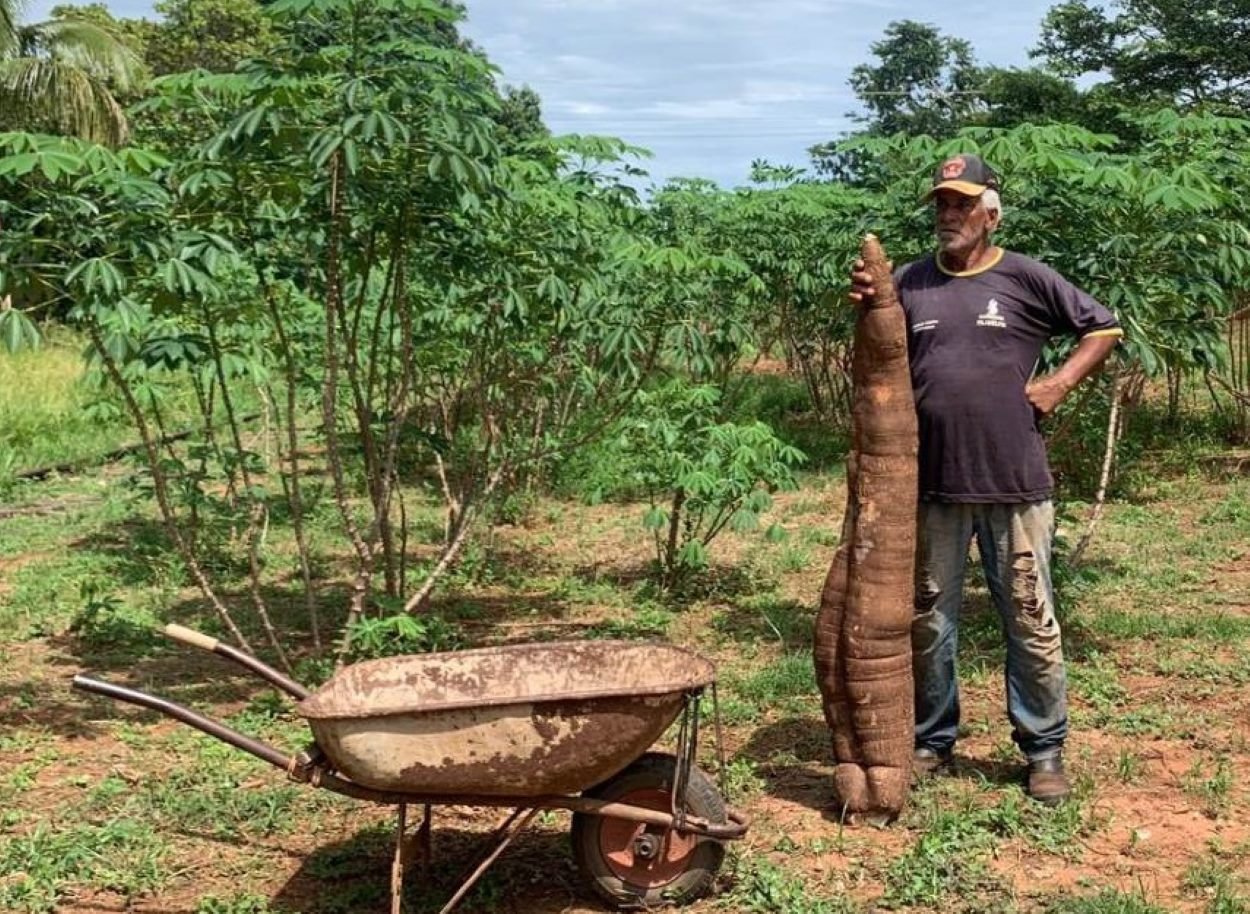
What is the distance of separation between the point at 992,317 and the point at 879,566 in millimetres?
763

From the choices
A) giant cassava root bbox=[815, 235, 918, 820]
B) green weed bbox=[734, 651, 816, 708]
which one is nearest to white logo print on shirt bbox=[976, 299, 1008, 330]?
giant cassava root bbox=[815, 235, 918, 820]

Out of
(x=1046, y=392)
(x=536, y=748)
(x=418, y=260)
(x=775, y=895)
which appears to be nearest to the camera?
(x=536, y=748)

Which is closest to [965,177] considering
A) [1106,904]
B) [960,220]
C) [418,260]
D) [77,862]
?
[960,220]

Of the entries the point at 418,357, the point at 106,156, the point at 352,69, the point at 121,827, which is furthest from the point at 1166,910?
the point at 418,357

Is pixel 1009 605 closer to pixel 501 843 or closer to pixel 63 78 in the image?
pixel 501 843

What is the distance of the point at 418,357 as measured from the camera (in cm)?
637

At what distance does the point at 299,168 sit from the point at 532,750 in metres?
2.30

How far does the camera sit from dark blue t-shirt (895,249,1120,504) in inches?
141

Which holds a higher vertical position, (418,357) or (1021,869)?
(418,357)

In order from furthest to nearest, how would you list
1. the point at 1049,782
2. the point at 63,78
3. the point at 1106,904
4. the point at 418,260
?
the point at 63,78
the point at 418,260
the point at 1049,782
the point at 1106,904

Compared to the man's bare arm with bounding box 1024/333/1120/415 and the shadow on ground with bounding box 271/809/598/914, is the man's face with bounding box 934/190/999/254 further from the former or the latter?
the shadow on ground with bounding box 271/809/598/914

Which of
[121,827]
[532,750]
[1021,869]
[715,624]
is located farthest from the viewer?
[715,624]

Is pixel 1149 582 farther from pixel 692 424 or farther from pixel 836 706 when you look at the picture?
pixel 836 706

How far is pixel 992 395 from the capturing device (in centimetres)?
359
